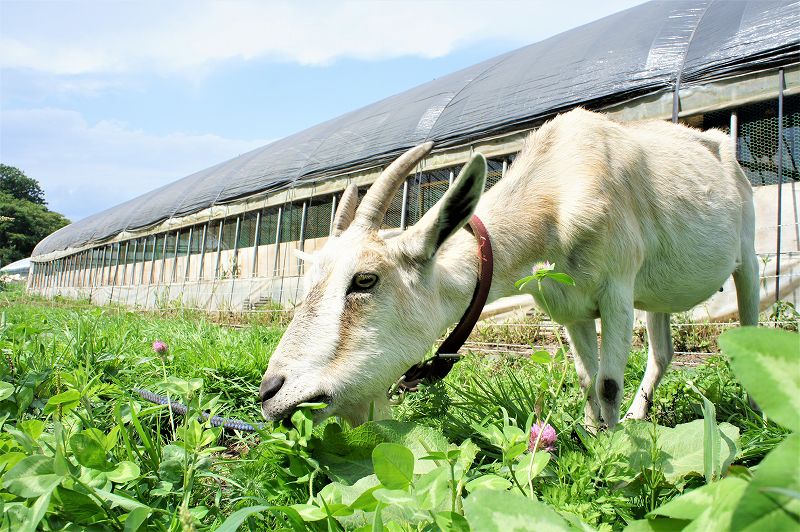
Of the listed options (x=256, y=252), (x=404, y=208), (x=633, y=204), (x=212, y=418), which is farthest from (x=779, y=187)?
(x=256, y=252)

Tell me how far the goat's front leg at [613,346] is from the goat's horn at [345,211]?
144cm

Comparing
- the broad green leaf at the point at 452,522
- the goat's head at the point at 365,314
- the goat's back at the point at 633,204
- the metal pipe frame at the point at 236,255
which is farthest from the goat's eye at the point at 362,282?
the metal pipe frame at the point at 236,255

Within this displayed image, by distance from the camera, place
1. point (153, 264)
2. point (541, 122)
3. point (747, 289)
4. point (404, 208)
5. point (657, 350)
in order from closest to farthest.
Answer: point (657, 350), point (747, 289), point (541, 122), point (404, 208), point (153, 264)

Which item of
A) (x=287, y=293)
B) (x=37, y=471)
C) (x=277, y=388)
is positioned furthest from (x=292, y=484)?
(x=287, y=293)

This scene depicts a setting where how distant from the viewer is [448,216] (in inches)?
93.2

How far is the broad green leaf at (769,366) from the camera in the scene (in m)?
0.65

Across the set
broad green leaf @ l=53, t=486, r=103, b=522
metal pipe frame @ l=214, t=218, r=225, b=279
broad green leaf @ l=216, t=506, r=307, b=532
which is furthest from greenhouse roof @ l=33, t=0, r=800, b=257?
broad green leaf @ l=53, t=486, r=103, b=522

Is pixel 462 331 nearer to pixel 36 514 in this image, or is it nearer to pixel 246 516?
pixel 246 516

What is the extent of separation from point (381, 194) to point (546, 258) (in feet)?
3.02

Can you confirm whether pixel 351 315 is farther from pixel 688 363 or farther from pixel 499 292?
pixel 688 363

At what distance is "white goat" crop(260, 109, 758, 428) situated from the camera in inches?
86.7

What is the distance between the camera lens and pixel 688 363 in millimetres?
5238

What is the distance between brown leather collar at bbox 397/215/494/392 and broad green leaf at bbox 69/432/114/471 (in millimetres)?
1202

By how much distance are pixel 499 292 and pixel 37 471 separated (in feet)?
6.63
